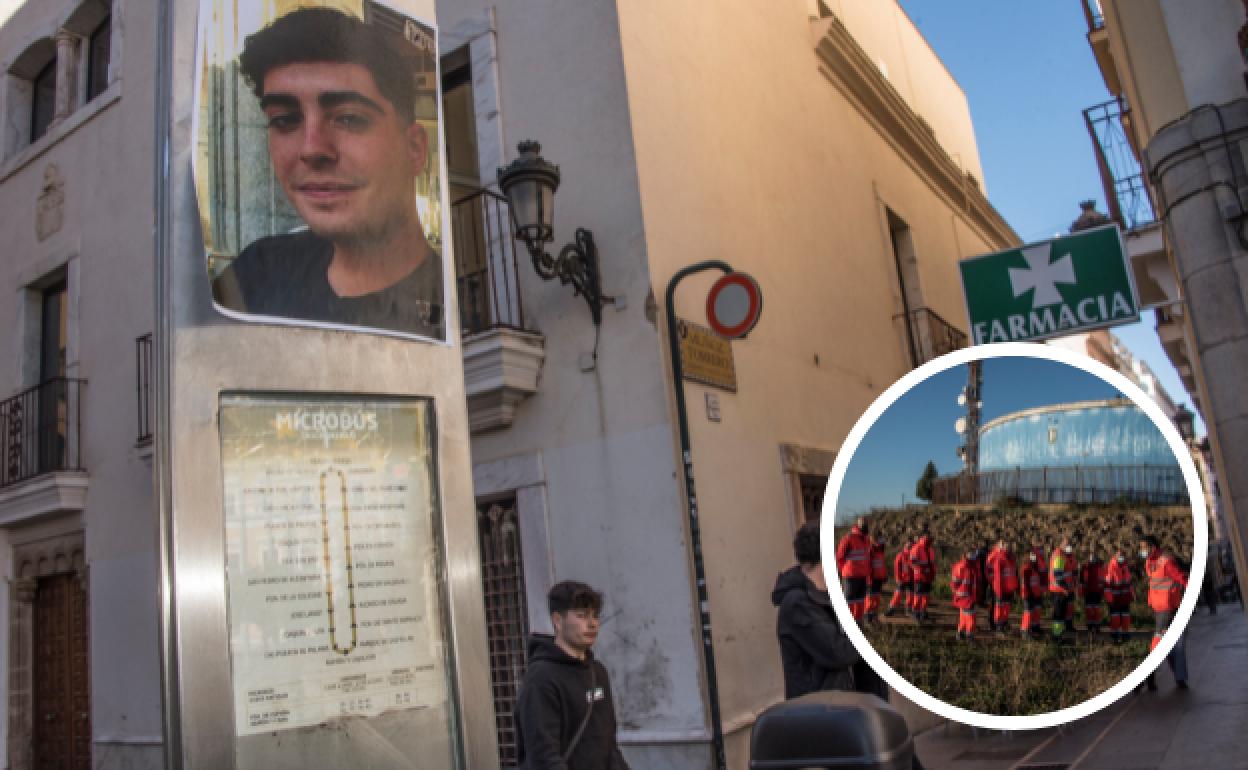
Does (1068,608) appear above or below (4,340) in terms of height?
below

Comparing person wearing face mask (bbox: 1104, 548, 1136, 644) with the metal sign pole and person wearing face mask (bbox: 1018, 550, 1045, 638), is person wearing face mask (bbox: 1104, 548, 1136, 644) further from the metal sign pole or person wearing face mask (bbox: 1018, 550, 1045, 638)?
the metal sign pole

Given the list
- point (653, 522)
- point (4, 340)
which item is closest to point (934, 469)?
point (653, 522)

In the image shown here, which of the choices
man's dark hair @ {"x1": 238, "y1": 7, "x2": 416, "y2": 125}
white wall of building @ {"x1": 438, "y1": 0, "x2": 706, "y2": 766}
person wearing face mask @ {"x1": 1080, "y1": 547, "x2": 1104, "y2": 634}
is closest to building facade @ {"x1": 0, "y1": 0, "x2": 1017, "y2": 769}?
white wall of building @ {"x1": 438, "y1": 0, "x2": 706, "y2": 766}

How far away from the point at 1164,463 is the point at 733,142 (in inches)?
293

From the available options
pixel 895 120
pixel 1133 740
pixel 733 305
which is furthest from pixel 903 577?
pixel 895 120

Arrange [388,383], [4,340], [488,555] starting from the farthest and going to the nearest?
1. [4,340]
2. [488,555]
3. [388,383]

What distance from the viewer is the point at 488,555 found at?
778 centimetres

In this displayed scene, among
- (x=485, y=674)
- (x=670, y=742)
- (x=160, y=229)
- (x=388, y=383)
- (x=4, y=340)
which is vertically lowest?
(x=670, y=742)

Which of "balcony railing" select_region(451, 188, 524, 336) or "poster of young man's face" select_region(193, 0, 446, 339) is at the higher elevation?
"balcony railing" select_region(451, 188, 524, 336)

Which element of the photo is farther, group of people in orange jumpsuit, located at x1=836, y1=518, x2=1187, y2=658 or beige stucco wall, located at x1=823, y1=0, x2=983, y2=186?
beige stucco wall, located at x1=823, y1=0, x2=983, y2=186

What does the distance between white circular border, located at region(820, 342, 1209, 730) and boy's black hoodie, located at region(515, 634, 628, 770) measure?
174 cm

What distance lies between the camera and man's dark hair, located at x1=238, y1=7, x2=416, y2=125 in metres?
3.63

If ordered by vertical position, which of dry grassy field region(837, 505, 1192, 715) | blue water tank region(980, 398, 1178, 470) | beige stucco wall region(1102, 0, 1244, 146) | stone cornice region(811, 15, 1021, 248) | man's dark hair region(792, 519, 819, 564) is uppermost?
stone cornice region(811, 15, 1021, 248)

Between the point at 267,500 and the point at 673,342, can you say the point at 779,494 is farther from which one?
the point at 267,500
